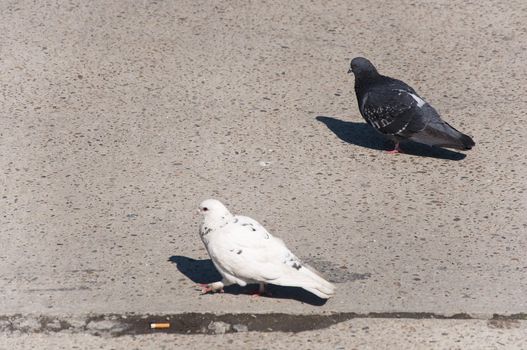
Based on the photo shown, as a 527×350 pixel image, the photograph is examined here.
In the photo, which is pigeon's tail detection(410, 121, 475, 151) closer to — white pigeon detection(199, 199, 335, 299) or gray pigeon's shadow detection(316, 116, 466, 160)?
A: gray pigeon's shadow detection(316, 116, 466, 160)

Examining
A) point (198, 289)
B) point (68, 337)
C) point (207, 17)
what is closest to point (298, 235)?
point (198, 289)

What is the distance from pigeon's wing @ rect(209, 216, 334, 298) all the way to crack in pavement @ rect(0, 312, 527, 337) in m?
0.18

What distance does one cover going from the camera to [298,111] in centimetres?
789

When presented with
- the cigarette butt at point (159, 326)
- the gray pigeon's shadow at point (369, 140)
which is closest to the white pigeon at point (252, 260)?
the cigarette butt at point (159, 326)

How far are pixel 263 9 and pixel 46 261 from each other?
4532 millimetres

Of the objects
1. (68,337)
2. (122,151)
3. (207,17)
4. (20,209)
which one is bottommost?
(68,337)

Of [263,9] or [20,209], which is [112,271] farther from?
[263,9]

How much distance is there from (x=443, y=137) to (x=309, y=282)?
2378 mm

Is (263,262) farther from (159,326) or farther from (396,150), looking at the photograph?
(396,150)

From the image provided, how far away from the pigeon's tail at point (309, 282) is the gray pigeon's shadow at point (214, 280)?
179 millimetres

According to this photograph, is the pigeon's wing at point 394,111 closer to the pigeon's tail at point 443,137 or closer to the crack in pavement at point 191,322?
the pigeon's tail at point 443,137

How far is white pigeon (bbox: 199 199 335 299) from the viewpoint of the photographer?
5.21 m

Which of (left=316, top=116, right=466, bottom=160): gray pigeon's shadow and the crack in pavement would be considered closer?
the crack in pavement

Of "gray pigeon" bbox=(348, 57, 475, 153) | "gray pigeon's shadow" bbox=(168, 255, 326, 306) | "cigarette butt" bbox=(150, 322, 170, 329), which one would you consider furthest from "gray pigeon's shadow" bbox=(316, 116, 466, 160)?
"cigarette butt" bbox=(150, 322, 170, 329)
